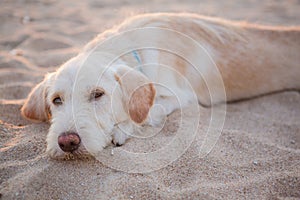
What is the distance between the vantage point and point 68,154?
2.34 metres

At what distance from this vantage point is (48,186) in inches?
83.0

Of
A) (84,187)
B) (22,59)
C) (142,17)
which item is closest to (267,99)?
(142,17)

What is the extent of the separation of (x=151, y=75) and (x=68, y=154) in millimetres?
1131

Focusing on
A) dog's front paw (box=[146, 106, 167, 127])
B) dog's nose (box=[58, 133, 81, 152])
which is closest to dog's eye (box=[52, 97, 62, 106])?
dog's nose (box=[58, 133, 81, 152])

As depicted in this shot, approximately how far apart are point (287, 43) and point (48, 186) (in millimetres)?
3170

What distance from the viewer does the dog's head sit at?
2361 millimetres

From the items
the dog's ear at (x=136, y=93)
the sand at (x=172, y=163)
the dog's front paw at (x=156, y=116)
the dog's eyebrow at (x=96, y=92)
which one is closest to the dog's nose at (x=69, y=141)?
the sand at (x=172, y=163)

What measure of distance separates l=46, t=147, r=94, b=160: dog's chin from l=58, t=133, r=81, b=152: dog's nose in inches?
1.2

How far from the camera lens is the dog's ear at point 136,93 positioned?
2736mm

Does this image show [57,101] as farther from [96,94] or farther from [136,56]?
[136,56]

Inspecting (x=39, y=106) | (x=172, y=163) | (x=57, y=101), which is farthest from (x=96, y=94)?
(x=172, y=163)

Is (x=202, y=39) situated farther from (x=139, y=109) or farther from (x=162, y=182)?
(x=162, y=182)

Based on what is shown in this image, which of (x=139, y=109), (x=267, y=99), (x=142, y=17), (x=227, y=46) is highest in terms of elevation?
(x=142, y=17)

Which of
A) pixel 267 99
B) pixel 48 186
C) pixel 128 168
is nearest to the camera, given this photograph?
pixel 48 186
